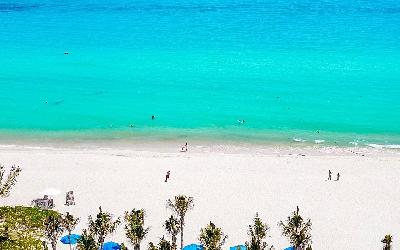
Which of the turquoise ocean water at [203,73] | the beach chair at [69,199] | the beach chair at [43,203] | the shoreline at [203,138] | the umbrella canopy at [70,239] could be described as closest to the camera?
the umbrella canopy at [70,239]

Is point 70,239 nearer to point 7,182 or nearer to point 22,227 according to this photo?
point 22,227

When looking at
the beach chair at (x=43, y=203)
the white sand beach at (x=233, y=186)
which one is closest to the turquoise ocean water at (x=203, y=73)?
the white sand beach at (x=233, y=186)

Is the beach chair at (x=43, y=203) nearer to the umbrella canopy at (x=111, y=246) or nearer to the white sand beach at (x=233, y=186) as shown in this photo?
the white sand beach at (x=233, y=186)

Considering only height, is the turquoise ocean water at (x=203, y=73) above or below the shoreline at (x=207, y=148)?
above

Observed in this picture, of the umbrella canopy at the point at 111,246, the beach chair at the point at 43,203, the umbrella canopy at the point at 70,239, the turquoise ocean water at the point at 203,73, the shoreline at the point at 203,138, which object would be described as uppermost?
the turquoise ocean water at the point at 203,73

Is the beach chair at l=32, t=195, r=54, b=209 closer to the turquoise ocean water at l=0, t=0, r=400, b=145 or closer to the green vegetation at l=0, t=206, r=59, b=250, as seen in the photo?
the green vegetation at l=0, t=206, r=59, b=250

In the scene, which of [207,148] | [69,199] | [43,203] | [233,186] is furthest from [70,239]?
[207,148]
